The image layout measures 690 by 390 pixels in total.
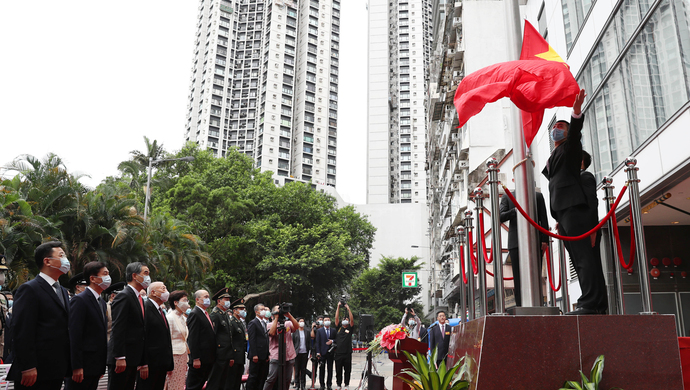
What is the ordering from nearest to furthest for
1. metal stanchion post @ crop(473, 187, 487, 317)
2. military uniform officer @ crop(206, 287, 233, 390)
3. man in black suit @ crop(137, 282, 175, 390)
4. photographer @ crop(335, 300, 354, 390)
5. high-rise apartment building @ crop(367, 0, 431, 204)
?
1. metal stanchion post @ crop(473, 187, 487, 317)
2. man in black suit @ crop(137, 282, 175, 390)
3. military uniform officer @ crop(206, 287, 233, 390)
4. photographer @ crop(335, 300, 354, 390)
5. high-rise apartment building @ crop(367, 0, 431, 204)

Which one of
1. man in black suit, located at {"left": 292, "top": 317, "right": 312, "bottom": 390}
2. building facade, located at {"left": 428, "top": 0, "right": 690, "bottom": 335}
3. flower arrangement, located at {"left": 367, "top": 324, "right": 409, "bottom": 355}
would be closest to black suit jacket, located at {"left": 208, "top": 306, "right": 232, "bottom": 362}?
flower arrangement, located at {"left": 367, "top": 324, "right": 409, "bottom": 355}

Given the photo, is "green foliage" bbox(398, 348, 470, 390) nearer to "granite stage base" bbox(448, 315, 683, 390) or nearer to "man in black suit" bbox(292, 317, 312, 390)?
"granite stage base" bbox(448, 315, 683, 390)

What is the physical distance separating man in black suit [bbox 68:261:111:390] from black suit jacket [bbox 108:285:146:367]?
203 millimetres

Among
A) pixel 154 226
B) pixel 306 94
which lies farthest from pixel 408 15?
pixel 154 226

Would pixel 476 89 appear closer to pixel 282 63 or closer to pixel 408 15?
pixel 282 63

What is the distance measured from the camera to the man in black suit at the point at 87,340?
16.4 ft

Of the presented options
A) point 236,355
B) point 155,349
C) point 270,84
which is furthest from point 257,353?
point 270,84

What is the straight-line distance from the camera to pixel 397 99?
358 feet

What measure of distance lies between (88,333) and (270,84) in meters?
80.4

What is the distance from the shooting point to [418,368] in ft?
16.3

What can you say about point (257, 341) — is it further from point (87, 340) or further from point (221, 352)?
point (87, 340)

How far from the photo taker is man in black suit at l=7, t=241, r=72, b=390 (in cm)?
438

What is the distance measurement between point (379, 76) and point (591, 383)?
4225 inches

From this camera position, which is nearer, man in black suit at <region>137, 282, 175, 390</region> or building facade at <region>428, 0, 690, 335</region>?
man in black suit at <region>137, 282, 175, 390</region>
